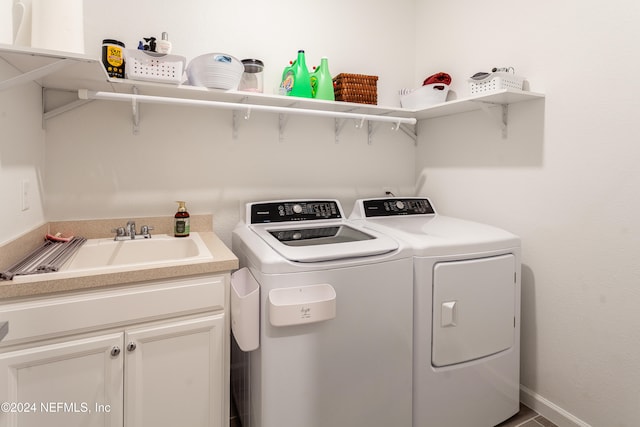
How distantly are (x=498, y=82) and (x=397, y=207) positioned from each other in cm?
93

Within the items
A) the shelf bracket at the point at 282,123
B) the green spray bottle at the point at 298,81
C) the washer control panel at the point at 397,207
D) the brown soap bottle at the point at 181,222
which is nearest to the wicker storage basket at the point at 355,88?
the green spray bottle at the point at 298,81

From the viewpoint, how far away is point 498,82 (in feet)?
5.91

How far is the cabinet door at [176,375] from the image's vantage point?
1.35m

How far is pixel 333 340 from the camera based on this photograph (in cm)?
145

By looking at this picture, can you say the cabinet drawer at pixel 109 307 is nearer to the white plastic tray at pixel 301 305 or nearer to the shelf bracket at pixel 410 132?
the white plastic tray at pixel 301 305

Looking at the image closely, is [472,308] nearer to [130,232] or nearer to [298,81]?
[298,81]

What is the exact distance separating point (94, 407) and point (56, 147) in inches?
48.7

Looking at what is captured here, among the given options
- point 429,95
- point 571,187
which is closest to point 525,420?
point 571,187

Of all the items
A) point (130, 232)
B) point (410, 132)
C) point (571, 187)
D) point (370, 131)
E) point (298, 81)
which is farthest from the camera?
point (410, 132)

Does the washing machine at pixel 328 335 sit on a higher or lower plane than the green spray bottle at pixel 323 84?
lower

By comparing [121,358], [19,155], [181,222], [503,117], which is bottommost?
[121,358]

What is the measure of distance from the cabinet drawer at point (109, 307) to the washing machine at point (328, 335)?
0.16 meters

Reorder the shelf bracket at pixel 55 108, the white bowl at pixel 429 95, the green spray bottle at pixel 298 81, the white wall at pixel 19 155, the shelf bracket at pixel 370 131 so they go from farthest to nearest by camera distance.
→ the shelf bracket at pixel 370 131 < the white bowl at pixel 429 95 < the green spray bottle at pixel 298 81 < the shelf bracket at pixel 55 108 < the white wall at pixel 19 155

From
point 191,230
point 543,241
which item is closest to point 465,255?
point 543,241
